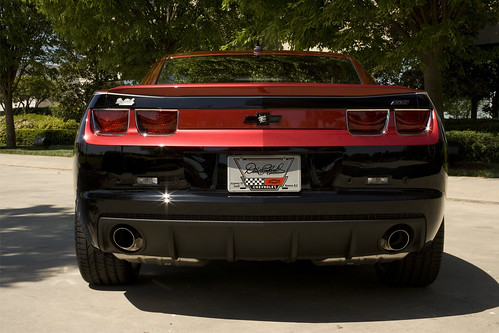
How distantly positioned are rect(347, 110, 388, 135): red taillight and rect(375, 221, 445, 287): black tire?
90cm

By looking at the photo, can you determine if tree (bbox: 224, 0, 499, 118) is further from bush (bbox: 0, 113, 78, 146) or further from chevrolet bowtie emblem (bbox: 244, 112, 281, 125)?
bush (bbox: 0, 113, 78, 146)

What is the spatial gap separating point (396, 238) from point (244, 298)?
43.5 inches

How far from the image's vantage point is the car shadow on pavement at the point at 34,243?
529 cm

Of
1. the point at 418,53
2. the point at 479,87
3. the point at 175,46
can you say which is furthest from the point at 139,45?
the point at 479,87

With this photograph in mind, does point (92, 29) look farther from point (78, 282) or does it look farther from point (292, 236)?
point (292, 236)

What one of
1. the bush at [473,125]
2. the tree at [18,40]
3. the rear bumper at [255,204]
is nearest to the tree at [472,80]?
the bush at [473,125]

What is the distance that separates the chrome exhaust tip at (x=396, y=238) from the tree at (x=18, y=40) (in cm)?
2658

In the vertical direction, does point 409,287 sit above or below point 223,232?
below

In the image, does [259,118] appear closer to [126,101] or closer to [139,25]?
[126,101]

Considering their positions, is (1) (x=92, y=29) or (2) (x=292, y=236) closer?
(2) (x=292, y=236)

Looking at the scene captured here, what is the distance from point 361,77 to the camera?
506cm

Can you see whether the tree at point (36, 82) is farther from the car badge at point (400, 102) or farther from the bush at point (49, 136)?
the car badge at point (400, 102)

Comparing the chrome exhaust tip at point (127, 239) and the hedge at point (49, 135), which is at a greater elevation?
the chrome exhaust tip at point (127, 239)

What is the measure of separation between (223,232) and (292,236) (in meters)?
0.39
